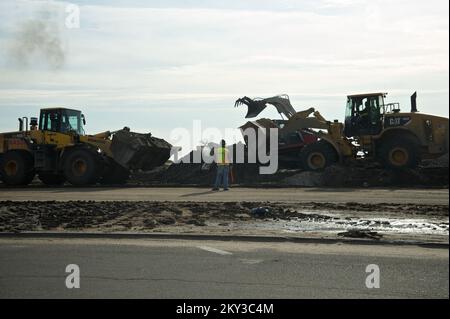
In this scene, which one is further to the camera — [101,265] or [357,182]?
[357,182]

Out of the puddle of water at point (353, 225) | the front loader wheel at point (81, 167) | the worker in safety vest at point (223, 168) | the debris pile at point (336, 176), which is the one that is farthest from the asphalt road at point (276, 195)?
the front loader wheel at point (81, 167)

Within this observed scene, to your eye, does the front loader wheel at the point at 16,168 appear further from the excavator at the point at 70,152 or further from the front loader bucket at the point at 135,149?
the front loader bucket at the point at 135,149

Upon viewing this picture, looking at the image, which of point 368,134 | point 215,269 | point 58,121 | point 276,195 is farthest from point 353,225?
point 58,121

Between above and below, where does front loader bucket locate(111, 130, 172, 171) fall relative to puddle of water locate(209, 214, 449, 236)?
above

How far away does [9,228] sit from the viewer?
13102 millimetres

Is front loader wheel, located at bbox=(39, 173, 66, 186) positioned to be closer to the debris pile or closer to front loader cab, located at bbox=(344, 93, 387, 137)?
the debris pile

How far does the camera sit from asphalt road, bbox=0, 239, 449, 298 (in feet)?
25.2

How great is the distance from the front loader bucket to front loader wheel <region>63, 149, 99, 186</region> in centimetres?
109

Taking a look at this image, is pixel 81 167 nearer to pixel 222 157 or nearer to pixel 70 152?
pixel 70 152

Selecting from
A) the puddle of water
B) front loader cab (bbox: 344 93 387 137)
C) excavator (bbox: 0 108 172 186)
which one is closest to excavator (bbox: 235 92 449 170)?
front loader cab (bbox: 344 93 387 137)

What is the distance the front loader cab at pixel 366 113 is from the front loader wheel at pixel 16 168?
14.4 m
